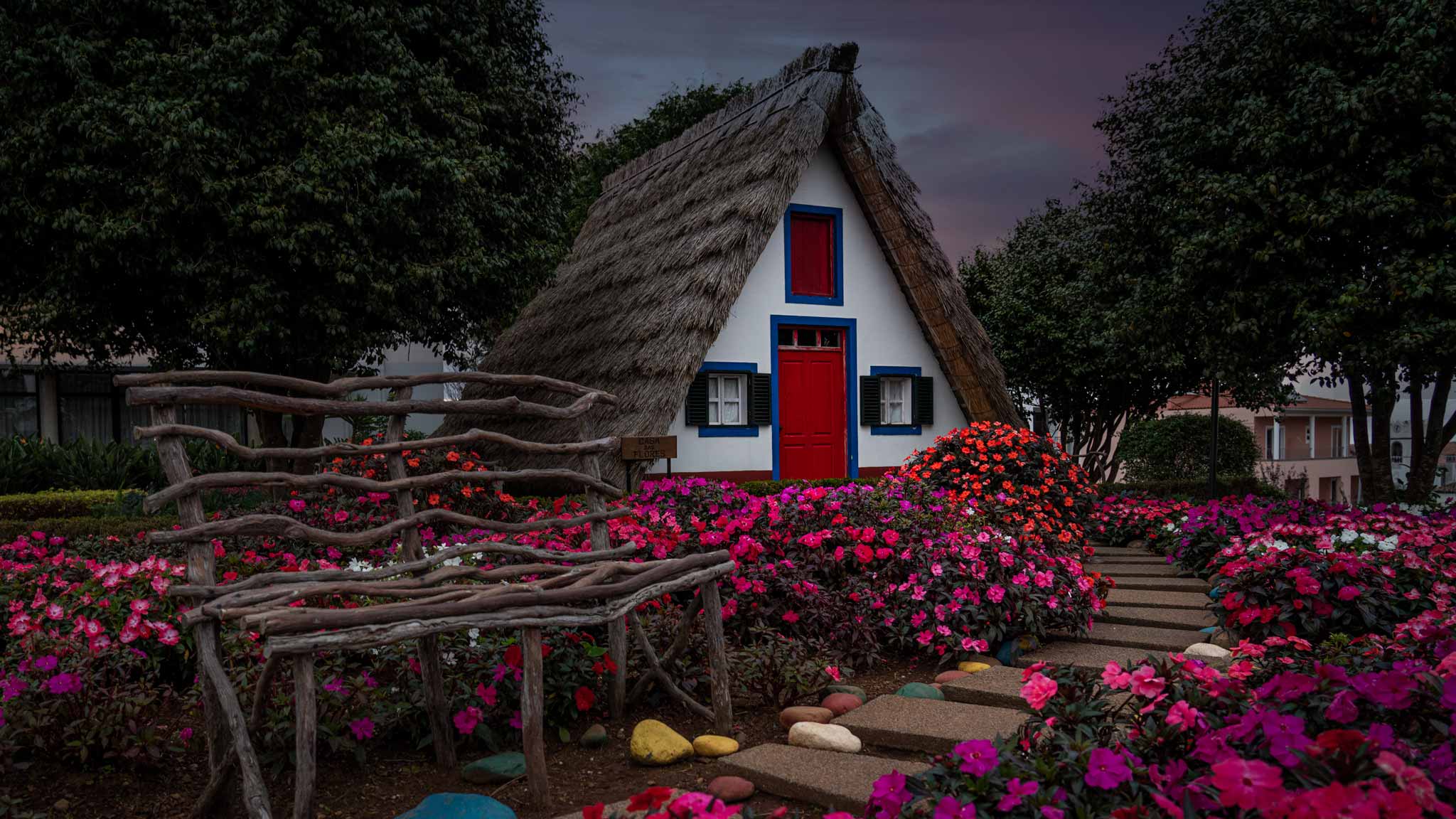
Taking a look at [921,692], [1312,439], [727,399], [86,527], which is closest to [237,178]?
[86,527]

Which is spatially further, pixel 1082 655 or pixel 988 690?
pixel 1082 655

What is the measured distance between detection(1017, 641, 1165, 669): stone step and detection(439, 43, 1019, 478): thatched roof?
510cm

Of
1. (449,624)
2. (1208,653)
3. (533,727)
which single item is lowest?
(1208,653)

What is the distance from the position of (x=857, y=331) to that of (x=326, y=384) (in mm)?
9124

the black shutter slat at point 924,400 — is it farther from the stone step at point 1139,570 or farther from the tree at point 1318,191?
the stone step at point 1139,570

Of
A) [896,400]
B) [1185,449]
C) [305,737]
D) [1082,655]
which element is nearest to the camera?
[305,737]

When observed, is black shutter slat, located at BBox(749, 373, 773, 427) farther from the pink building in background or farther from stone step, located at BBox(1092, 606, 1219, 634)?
the pink building in background

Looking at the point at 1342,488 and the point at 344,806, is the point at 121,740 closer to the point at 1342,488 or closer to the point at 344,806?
the point at 344,806

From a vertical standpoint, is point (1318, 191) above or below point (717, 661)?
above

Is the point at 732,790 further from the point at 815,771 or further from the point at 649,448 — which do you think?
the point at 649,448

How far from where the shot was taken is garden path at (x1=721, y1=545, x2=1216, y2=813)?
298 cm

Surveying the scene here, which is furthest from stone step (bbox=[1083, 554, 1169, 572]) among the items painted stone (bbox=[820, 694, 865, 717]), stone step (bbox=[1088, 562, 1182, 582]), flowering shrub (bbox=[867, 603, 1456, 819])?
flowering shrub (bbox=[867, 603, 1456, 819])

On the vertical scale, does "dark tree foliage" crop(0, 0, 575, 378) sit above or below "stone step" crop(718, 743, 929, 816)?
above

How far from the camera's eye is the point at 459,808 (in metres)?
2.67
